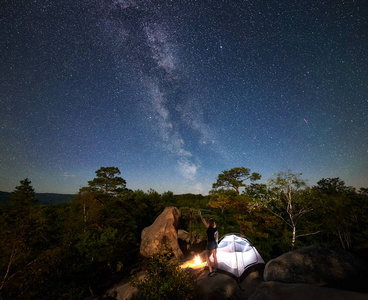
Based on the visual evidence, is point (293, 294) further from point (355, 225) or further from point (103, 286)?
point (103, 286)

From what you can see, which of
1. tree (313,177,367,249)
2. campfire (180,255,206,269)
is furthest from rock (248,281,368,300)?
tree (313,177,367,249)

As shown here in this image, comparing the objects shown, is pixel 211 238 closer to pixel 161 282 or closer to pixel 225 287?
pixel 225 287

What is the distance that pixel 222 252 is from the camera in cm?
1073

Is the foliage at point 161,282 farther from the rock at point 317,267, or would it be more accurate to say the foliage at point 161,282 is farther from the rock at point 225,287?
the rock at point 317,267

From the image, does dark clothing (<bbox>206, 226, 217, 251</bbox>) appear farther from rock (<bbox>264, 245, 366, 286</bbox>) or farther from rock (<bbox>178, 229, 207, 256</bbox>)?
rock (<bbox>178, 229, 207, 256</bbox>)

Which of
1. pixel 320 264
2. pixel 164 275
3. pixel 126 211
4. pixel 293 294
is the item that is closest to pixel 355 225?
pixel 320 264

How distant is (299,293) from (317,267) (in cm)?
363

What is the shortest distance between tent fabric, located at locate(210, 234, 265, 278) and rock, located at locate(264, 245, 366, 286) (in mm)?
1642

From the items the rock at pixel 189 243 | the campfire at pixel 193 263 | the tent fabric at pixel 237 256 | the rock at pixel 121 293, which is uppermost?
the tent fabric at pixel 237 256

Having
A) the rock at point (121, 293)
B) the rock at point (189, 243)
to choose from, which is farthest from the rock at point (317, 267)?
the rock at point (189, 243)

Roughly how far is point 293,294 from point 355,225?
51.0ft

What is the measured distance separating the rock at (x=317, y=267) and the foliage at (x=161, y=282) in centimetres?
569

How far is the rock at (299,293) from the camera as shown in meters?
4.45

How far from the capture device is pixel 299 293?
16.4 feet
